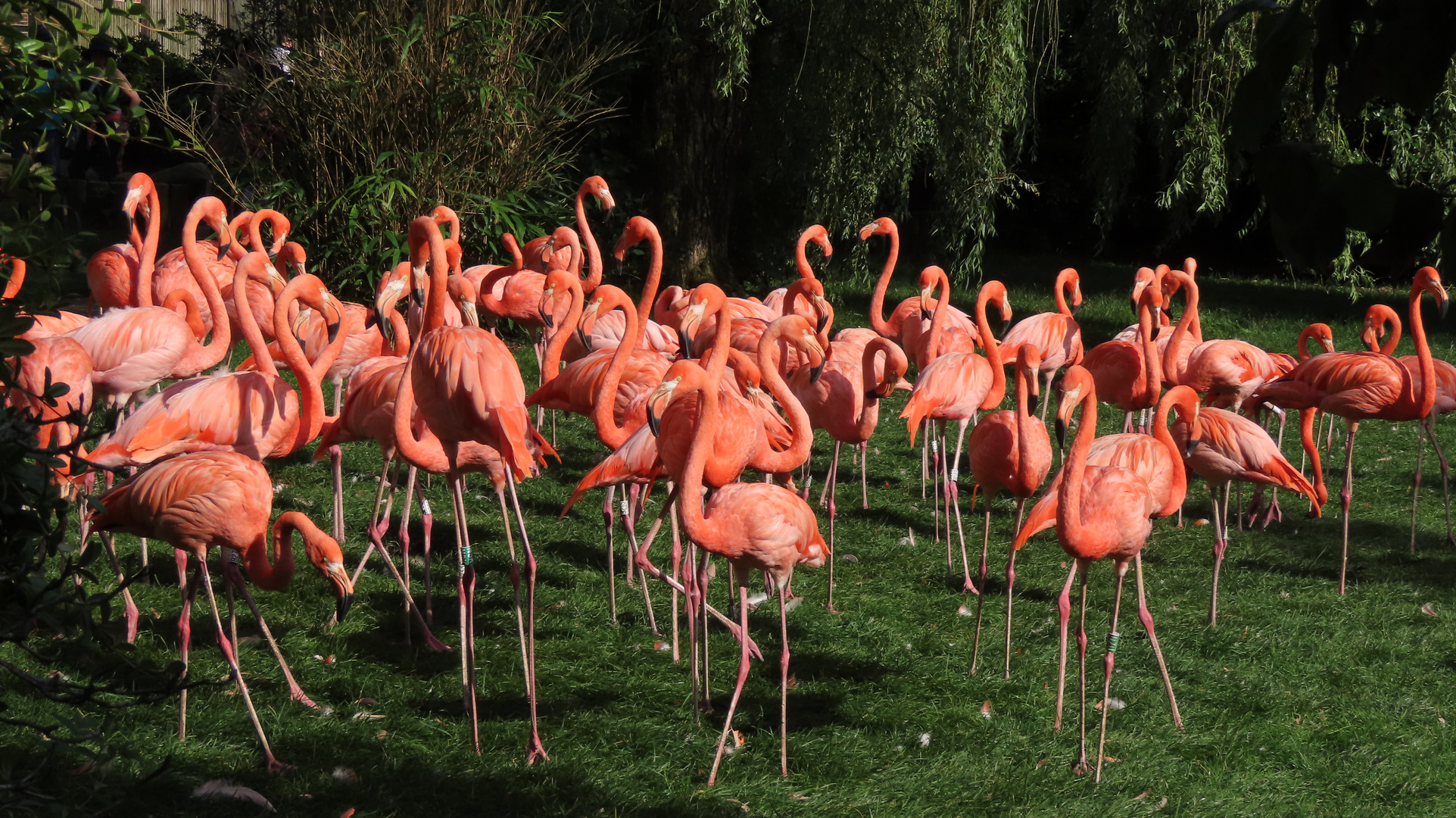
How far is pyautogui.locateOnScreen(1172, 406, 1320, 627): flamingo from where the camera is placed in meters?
4.82

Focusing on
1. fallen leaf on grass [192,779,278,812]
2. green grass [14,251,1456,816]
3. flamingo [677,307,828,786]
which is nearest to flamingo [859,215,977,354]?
green grass [14,251,1456,816]

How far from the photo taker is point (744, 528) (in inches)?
138

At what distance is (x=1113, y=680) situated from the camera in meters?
4.25

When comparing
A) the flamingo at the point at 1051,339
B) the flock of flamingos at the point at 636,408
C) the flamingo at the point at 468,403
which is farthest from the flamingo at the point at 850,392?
the flamingo at the point at 1051,339

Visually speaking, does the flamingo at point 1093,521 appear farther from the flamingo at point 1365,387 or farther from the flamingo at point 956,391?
the flamingo at point 1365,387

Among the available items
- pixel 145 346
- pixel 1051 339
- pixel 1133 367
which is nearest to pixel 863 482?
pixel 1133 367

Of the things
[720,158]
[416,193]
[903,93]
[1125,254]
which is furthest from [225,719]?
[1125,254]

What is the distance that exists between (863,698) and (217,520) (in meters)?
2.15

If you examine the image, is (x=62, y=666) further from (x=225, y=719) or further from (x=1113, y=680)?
(x=1113, y=680)

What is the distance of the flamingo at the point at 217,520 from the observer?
11.0ft

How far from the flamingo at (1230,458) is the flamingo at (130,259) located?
16.5 feet

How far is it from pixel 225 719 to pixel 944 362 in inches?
136

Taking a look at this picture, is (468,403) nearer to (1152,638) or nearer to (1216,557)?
(1152,638)

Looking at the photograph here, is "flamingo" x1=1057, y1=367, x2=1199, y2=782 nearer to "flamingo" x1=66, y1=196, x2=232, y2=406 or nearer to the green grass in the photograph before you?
the green grass
